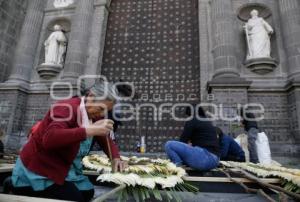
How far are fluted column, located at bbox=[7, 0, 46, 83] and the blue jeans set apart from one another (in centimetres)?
873

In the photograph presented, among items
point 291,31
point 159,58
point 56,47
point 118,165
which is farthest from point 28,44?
point 291,31

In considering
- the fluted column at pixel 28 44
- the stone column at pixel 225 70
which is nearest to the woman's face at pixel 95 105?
the stone column at pixel 225 70

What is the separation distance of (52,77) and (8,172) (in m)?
8.28

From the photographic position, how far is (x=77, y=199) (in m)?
2.01

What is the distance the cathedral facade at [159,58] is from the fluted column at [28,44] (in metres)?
0.05

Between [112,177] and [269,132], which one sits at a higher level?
[269,132]

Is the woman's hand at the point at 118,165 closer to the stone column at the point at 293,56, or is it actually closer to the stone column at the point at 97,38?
the stone column at the point at 293,56

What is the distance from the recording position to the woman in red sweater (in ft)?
5.88

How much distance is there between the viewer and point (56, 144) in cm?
178

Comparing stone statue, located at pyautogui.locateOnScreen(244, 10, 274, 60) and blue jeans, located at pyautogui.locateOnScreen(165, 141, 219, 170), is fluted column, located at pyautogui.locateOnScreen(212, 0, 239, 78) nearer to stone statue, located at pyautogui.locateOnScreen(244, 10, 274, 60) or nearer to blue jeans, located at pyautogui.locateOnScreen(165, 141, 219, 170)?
stone statue, located at pyautogui.locateOnScreen(244, 10, 274, 60)

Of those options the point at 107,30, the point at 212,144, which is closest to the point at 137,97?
the point at 107,30

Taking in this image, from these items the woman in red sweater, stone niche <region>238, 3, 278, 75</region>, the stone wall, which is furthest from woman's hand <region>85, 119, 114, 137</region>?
the stone wall

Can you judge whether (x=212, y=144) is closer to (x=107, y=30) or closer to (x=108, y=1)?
(x=107, y=30)

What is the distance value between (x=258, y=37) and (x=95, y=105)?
826cm
